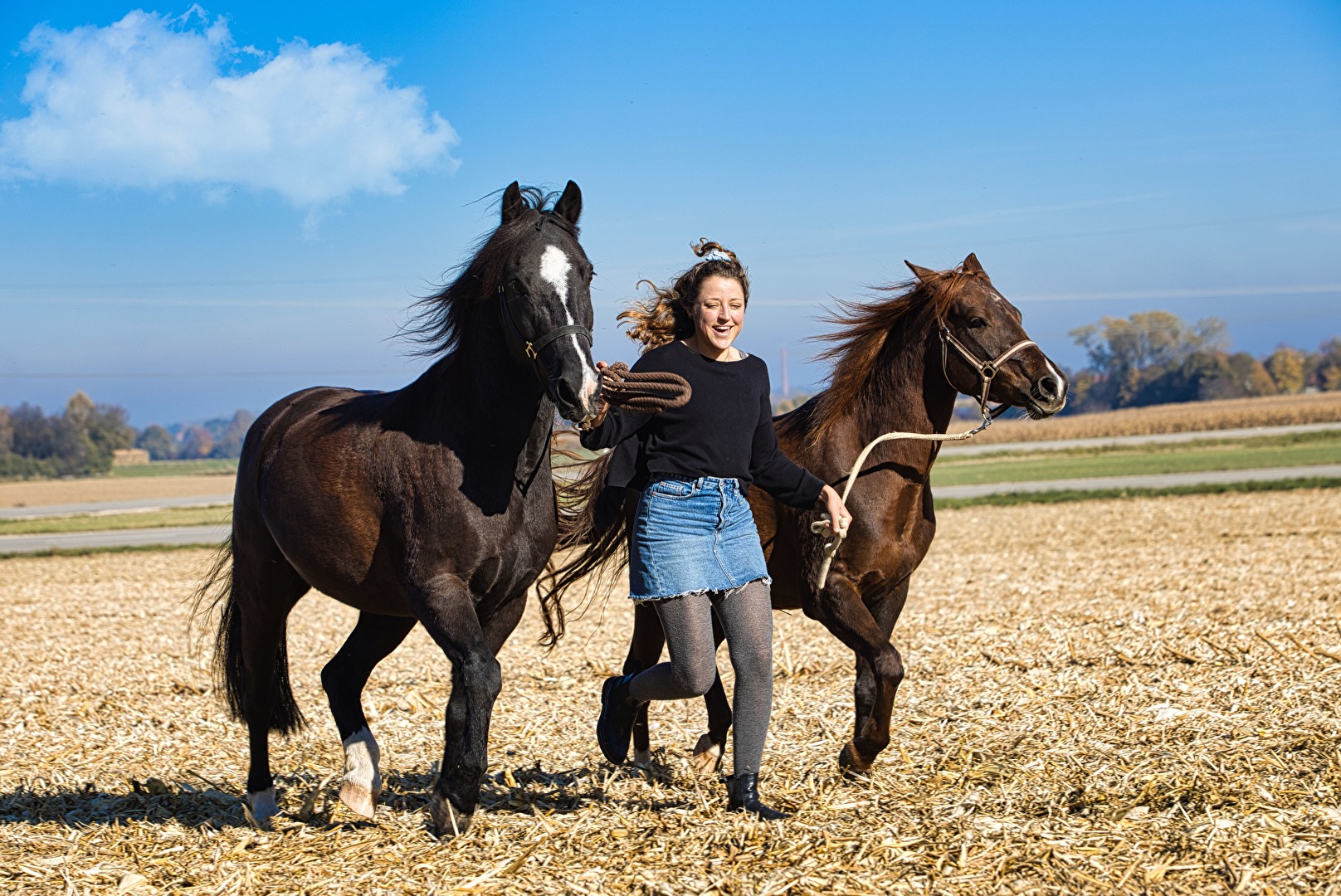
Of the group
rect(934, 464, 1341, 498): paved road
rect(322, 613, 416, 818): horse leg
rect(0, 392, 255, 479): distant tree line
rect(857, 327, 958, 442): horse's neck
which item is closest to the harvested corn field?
rect(322, 613, 416, 818): horse leg

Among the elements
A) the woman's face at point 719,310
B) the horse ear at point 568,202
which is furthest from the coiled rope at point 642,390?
the horse ear at point 568,202

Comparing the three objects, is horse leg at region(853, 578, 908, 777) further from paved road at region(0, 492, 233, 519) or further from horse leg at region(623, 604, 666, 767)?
paved road at region(0, 492, 233, 519)

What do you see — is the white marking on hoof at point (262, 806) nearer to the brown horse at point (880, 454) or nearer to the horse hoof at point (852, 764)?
the brown horse at point (880, 454)

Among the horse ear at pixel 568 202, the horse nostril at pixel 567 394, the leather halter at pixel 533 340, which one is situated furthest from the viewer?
the horse ear at pixel 568 202

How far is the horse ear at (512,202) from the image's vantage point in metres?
4.29

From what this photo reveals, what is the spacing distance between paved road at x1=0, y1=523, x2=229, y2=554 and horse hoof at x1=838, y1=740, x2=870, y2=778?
20.0 metres

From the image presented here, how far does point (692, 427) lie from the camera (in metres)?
4.29

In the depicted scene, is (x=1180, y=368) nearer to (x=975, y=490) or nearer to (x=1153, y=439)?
(x=1153, y=439)

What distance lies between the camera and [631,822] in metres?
4.51

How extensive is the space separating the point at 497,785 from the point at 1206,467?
29389 mm

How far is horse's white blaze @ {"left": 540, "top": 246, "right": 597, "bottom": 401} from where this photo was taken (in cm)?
380

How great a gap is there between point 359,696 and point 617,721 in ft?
3.66

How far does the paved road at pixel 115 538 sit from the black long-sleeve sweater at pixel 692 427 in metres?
20.4

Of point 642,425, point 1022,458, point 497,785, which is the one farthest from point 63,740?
point 1022,458
